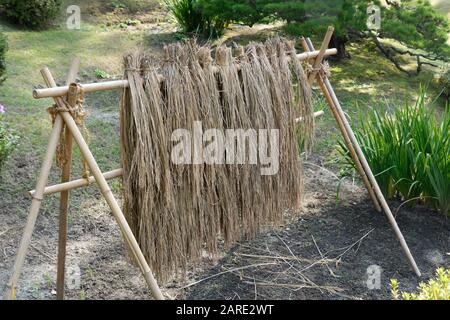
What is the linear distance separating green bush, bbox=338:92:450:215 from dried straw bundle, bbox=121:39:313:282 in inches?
34.1

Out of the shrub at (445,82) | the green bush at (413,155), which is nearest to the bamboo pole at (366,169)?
the green bush at (413,155)

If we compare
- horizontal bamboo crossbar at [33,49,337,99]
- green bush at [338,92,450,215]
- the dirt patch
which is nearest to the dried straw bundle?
horizontal bamboo crossbar at [33,49,337,99]

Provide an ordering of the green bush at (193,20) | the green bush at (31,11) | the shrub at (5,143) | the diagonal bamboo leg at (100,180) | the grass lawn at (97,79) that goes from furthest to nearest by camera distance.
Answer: the green bush at (193,20) → the green bush at (31,11) → the grass lawn at (97,79) → the shrub at (5,143) → the diagonal bamboo leg at (100,180)

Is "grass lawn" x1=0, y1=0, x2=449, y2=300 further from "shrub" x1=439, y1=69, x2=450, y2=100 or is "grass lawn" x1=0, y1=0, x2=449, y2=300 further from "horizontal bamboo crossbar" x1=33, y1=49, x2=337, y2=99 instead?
"horizontal bamboo crossbar" x1=33, y1=49, x2=337, y2=99

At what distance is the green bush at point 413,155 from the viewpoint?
4109 millimetres

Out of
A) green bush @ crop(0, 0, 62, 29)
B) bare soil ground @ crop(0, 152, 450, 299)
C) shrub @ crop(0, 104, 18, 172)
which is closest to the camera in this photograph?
bare soil ground @ crop(0, 152, 450, 299)

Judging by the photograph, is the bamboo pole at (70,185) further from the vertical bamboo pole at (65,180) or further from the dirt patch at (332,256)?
the dirt patch at (332,256)

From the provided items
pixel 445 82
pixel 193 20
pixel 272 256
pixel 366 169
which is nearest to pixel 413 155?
pixel 366 169

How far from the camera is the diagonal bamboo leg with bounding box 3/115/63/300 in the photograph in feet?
7.82

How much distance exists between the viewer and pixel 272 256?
3846 mm

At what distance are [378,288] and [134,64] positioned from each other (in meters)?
1.93

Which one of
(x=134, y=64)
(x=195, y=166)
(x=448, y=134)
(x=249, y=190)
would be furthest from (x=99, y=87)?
(x=448, y=134)

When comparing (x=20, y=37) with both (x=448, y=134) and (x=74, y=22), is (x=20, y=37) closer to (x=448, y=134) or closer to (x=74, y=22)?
A: (x=74, y=22)

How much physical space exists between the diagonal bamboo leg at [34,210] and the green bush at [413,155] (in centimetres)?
242
